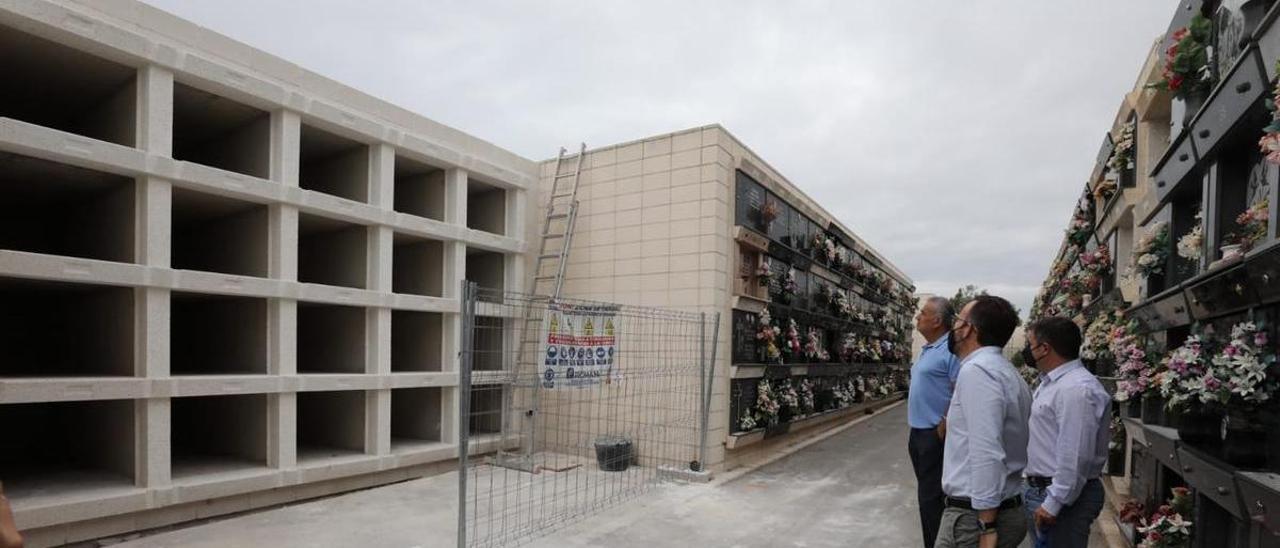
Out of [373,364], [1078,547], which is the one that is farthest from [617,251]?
[1078,547]

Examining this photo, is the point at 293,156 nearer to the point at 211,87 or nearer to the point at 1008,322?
the point at 211,87

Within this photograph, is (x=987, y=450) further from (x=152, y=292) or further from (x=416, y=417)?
(x=416, y=417)

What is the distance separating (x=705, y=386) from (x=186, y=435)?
5.91m

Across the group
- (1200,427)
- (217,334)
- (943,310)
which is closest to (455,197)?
(217,334)

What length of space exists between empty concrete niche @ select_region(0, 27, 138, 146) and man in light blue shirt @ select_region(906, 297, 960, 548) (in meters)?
6.23

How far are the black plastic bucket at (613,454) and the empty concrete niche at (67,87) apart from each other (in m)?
5.27

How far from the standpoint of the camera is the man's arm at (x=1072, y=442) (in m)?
2.94

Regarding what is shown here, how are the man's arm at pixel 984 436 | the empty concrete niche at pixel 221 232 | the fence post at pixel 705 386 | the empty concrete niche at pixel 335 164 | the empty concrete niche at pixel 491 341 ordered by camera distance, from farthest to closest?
the empty concrete niche at pixel 491 341 < the fence post at pixel 705 386 < the empty concrete niche at pixel 335 164 < the empty concrete niche at pixel 221 232 < the man's arm at pixel 984 436

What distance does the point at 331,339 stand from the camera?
285 inches

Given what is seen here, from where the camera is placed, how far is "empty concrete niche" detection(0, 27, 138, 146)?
4.98m

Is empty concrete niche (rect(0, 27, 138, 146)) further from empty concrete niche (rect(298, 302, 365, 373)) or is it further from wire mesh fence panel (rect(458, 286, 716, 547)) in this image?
wire mesh fence panel (rect(458, 286, 716, 547))

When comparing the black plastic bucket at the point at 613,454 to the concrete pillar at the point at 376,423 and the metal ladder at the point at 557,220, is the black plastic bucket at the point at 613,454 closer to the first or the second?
the metal ladder at the point at 557,220

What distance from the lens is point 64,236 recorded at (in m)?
6.88

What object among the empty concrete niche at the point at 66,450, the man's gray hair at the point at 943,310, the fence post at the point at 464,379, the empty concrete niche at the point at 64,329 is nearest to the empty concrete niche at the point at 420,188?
the empty concrete niche at the point at 64,329
